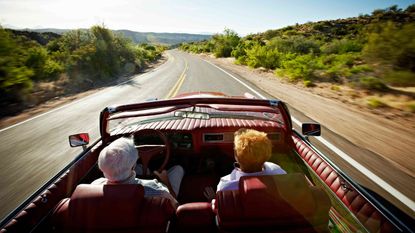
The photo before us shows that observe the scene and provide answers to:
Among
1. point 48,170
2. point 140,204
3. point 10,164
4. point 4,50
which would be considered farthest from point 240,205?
point 4,50

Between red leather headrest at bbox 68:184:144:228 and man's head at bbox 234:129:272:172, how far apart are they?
91cm

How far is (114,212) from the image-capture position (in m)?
1.95

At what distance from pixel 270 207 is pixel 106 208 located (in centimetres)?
120

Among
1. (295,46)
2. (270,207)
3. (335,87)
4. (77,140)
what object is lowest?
(335,87)

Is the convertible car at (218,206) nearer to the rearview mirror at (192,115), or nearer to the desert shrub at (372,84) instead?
the rearview mirror at (192,115)

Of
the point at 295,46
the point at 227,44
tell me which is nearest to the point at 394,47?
the point at 295,46

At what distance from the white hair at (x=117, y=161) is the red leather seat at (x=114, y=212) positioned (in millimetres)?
175

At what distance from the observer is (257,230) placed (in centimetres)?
199

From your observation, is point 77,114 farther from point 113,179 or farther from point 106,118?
point 113,179

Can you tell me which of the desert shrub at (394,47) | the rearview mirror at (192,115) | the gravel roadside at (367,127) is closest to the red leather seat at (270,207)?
the rearview mirror at (192,115)

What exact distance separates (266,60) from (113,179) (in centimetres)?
2517

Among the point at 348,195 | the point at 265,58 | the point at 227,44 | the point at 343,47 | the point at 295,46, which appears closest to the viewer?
the point at 348,195

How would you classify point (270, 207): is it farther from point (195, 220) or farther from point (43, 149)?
point (43, 149)

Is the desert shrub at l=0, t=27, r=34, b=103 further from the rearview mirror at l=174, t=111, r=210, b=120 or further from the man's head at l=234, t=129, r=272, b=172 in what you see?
the man's head at l=234, t=129, r=272, b=172
